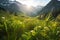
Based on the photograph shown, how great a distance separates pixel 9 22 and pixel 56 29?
2431 mm

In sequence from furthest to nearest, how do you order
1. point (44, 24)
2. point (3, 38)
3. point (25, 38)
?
point (44, 24) < point (3, 38) < point (25, 38)

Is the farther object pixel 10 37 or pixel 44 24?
pixel 44 24

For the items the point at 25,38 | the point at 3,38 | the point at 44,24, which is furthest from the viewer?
the point at 44,24

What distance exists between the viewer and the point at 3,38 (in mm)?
8750

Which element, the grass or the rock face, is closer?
the grass

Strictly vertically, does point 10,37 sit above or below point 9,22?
below

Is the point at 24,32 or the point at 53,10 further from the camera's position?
the point at 53,10

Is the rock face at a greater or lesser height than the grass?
lesser

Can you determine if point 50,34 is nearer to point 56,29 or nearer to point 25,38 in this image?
point 56,29

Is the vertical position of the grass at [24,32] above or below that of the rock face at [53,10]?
above

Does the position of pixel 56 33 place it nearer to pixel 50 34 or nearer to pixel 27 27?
pixel 50 34

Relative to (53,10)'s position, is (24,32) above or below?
above

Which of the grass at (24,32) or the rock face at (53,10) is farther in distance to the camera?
the rock face at (53,10)

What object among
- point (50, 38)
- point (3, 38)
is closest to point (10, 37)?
point (3, 38)
